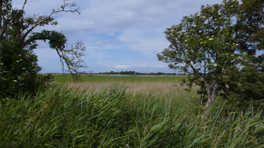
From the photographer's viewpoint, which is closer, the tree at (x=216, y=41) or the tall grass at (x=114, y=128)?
the tall grass at (x=114, y=128)

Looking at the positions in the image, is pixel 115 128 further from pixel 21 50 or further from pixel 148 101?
pixel 21 50

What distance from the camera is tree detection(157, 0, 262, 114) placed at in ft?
24.7

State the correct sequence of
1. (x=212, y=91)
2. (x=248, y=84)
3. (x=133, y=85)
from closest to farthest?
(x=248, y=84)
(x=212, y=91)
(x=133, y=85)

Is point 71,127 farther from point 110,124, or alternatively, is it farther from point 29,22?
point 29,22

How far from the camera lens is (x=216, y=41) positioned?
739cm

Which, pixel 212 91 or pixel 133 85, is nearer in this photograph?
pixel 212 91

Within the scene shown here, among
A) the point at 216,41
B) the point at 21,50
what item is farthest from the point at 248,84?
the point at 21,50

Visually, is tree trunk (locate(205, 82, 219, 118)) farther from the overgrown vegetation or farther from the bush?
the bush

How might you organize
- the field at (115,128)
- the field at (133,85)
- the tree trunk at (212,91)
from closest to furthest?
the field at (115,128) < the field at (133,85) < the tree trunk at (212,91)

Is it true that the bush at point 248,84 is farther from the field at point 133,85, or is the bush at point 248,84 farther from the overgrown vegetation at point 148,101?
the field at point 133,85

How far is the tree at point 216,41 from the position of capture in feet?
24.7

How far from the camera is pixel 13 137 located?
9.86 ft

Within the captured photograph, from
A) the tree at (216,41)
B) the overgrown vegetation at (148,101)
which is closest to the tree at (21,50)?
the overgrown vegetation at (148,101)

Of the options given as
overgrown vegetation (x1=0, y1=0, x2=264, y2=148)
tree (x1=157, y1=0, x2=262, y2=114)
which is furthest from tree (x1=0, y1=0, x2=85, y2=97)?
tree (x1=157, y1=0, x2=262, y2=114)
